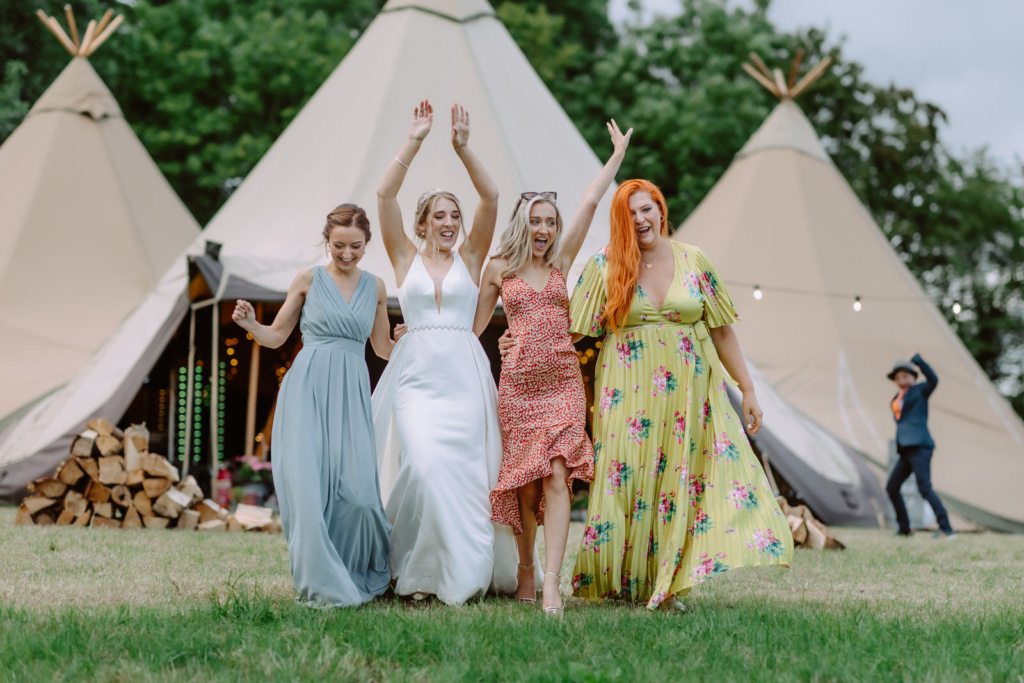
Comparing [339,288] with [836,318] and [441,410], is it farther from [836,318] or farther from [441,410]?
[836,318]

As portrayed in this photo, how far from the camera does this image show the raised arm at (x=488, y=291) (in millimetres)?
4098

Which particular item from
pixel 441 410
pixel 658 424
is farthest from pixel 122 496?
pixel 658 424

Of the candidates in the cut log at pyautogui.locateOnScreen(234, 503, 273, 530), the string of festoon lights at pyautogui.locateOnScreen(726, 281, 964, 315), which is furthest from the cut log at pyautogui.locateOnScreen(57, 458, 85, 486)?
the string of festoon lights at pyautogui.locateOnScreen(726, 281, 964, 315)

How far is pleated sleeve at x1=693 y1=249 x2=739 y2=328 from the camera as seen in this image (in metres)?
3.92

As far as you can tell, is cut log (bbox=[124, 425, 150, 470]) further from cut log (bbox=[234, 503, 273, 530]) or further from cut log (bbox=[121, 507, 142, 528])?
cut log (bbox=[234, 503, 273, 530])

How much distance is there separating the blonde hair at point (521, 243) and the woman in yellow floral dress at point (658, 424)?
0.61 ft

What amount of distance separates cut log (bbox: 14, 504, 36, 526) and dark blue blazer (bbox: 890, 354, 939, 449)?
640cm

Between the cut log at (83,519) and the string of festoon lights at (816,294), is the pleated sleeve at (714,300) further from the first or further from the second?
the string of festoon lights at (816,294)

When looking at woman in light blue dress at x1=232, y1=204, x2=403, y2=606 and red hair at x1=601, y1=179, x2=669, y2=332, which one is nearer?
woman in light blue dress at x1=232, y1=204, x2=403, y2=606

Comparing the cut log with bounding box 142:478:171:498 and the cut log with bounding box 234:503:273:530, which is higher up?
the cut log with bounding box 142:478:171:498

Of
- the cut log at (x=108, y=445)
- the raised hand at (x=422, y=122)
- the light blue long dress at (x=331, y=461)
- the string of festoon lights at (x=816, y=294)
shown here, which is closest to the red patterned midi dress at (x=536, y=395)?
the light blue long dress at (x=331, y=461)

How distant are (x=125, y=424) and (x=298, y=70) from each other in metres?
9.06

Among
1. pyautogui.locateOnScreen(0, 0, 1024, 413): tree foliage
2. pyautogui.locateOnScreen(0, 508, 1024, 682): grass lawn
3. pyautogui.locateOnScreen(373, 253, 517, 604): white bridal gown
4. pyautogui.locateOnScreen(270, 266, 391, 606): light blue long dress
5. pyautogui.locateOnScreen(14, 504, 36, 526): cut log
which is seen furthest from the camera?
pyautogui.locateOnScreen(0, 0, 1024, 413): tree foliage

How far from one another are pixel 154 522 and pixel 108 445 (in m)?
0.63
